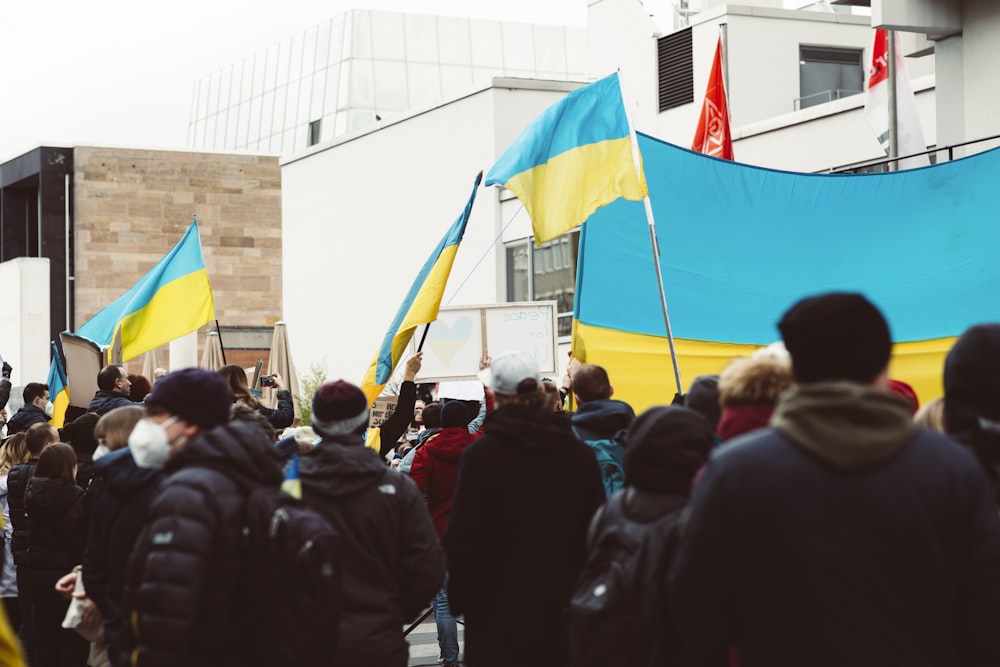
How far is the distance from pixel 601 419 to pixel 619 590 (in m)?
2.27

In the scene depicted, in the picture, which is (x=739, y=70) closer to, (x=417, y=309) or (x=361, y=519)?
(x=417, y=309)

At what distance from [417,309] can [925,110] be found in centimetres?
1306

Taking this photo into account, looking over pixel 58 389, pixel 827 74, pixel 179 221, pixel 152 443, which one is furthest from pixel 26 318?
pixel 152 443

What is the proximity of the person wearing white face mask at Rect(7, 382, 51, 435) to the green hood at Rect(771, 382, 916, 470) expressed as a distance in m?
9.42

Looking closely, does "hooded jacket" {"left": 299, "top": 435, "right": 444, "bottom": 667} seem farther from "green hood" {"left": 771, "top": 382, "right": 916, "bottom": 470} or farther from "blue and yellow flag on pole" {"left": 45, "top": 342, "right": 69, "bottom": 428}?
"blue and yellow flag on pole" {"left": 45, "top": 342, "right": 69, "bottom": 428}

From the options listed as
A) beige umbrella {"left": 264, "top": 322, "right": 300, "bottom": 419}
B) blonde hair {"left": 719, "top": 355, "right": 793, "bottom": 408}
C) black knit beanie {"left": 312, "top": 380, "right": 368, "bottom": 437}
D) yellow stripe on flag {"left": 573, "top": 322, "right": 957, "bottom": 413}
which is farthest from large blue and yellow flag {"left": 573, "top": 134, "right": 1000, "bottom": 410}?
beige umbrella {"left": 264, "top": 322, "right": 300, "bottom": 419}

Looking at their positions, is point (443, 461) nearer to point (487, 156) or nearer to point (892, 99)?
point (892, 99)

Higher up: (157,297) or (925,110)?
(925,110)

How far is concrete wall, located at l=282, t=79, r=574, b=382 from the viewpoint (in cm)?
3328

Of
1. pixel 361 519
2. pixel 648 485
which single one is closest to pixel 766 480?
pixel 648 485

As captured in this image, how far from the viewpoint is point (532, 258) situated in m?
31.6

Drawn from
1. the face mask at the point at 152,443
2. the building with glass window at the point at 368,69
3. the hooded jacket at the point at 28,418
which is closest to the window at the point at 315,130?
the building with glass window at the point at 368,69

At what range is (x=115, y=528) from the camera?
575 cm

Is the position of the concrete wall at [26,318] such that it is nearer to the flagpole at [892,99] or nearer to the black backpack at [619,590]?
the flagpole at [892,99]
